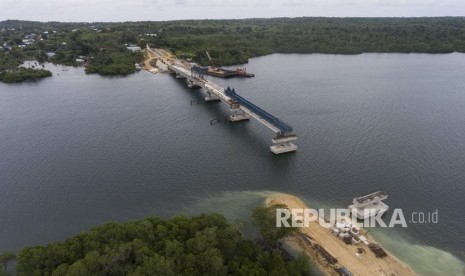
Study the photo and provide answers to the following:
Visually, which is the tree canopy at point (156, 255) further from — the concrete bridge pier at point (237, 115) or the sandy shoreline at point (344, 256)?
the concrete bridge pier at point (237, 115)

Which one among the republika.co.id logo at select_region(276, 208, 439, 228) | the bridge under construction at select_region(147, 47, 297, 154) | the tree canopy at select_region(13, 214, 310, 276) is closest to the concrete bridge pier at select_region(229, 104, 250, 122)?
the bridge under construction at select_region(147, 47, 297, 154)

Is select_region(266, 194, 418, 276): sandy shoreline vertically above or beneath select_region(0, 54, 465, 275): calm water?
beneath

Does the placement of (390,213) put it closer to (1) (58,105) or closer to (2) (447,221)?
(2) (447,221)

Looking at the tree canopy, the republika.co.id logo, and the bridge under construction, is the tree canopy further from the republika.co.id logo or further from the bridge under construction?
the bridge under construction

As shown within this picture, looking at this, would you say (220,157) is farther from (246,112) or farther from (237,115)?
(237,115)

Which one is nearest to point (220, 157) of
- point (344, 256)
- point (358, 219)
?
point (358, 219)

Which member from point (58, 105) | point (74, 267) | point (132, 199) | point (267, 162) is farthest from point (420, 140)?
point (58, 105)
